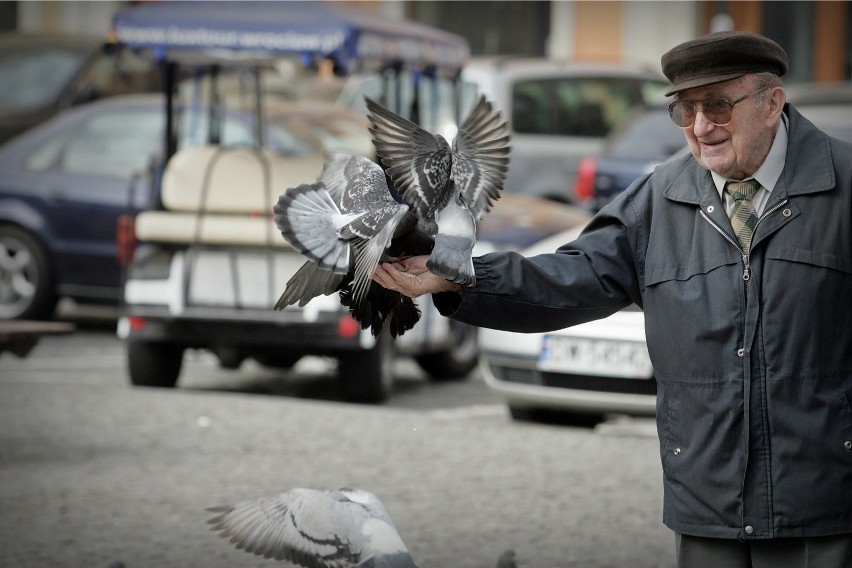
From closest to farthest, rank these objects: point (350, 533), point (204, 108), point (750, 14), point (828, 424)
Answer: point (828, 424) → point (350, 533) → point (204, 108) → point (750, 14)

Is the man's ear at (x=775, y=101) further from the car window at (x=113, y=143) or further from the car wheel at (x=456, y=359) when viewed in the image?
the car window at (x=113, y=143)

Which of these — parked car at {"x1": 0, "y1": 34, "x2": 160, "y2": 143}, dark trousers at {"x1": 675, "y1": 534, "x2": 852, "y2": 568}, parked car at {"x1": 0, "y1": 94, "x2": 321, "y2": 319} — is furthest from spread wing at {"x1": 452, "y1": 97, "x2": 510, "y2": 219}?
parked car at {"x1": 0, "y1": 34, "x2": 160, "y2": 143}

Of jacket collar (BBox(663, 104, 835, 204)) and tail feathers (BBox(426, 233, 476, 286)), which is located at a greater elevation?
jacket collar (BBox(663, 104, 835, 204))

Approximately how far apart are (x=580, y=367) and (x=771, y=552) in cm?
465

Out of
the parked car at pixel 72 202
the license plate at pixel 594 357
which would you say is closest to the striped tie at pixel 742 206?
the license plate at pixel 594 357

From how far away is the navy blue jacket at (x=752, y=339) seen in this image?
125 inches

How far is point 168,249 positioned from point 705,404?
6263 mm

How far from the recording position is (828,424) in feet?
10.4

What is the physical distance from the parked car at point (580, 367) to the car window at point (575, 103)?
18.3ft

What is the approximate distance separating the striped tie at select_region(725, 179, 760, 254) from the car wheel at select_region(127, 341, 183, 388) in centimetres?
635

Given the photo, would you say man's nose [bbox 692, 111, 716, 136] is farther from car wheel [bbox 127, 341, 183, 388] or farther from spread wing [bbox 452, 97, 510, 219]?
car wheel [bbox 127, 341, 183, 388]

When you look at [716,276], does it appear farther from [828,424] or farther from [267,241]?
[267,241]

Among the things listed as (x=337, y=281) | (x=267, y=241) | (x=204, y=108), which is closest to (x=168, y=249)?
(x=267, y=241)

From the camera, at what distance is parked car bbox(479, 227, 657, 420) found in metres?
7.73
